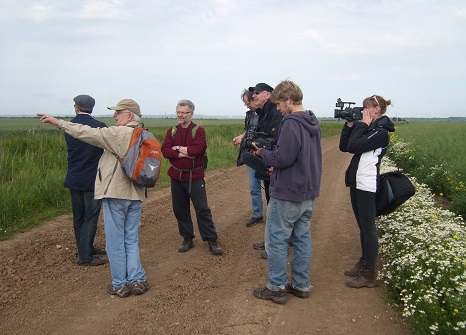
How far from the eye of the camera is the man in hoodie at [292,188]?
3850 mm

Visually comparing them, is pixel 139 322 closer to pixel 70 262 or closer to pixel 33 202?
pixel 70 262

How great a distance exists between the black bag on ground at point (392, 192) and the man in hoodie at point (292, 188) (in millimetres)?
853

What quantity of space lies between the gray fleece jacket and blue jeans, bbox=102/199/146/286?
5.35ft

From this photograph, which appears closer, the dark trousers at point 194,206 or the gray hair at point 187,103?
the gray hair at point 187,103

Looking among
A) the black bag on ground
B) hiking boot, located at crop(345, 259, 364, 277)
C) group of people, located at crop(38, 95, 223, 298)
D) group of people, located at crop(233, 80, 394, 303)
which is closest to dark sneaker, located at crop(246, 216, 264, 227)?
group of people, located at crop(38, 95, 223, 298)

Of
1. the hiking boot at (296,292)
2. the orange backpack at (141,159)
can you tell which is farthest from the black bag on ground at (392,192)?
the orange backpack at (141,159)

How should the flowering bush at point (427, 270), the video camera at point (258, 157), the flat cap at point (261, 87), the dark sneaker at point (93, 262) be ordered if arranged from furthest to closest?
the flat cap at point (261, 87), the dark sneaker at point (93, 262), the video camera at point (258, 157), the flowering bush at point (427, 270)

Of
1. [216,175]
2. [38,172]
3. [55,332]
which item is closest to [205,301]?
[55,332]

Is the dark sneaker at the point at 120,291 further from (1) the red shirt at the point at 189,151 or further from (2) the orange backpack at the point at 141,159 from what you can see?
(1) the red shirt at the point at 189,151

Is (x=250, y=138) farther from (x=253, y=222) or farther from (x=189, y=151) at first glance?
(x=253, y=222)

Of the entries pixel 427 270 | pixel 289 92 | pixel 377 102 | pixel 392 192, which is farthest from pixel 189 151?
pixel 427 270

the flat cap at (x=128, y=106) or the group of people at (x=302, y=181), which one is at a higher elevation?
the flat cap at (x=128, y=106)

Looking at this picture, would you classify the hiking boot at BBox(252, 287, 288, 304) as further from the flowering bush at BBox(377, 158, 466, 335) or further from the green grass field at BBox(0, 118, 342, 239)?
the green grass field at BBox(0, 118, 342, 239)

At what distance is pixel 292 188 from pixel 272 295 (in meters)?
1.17
